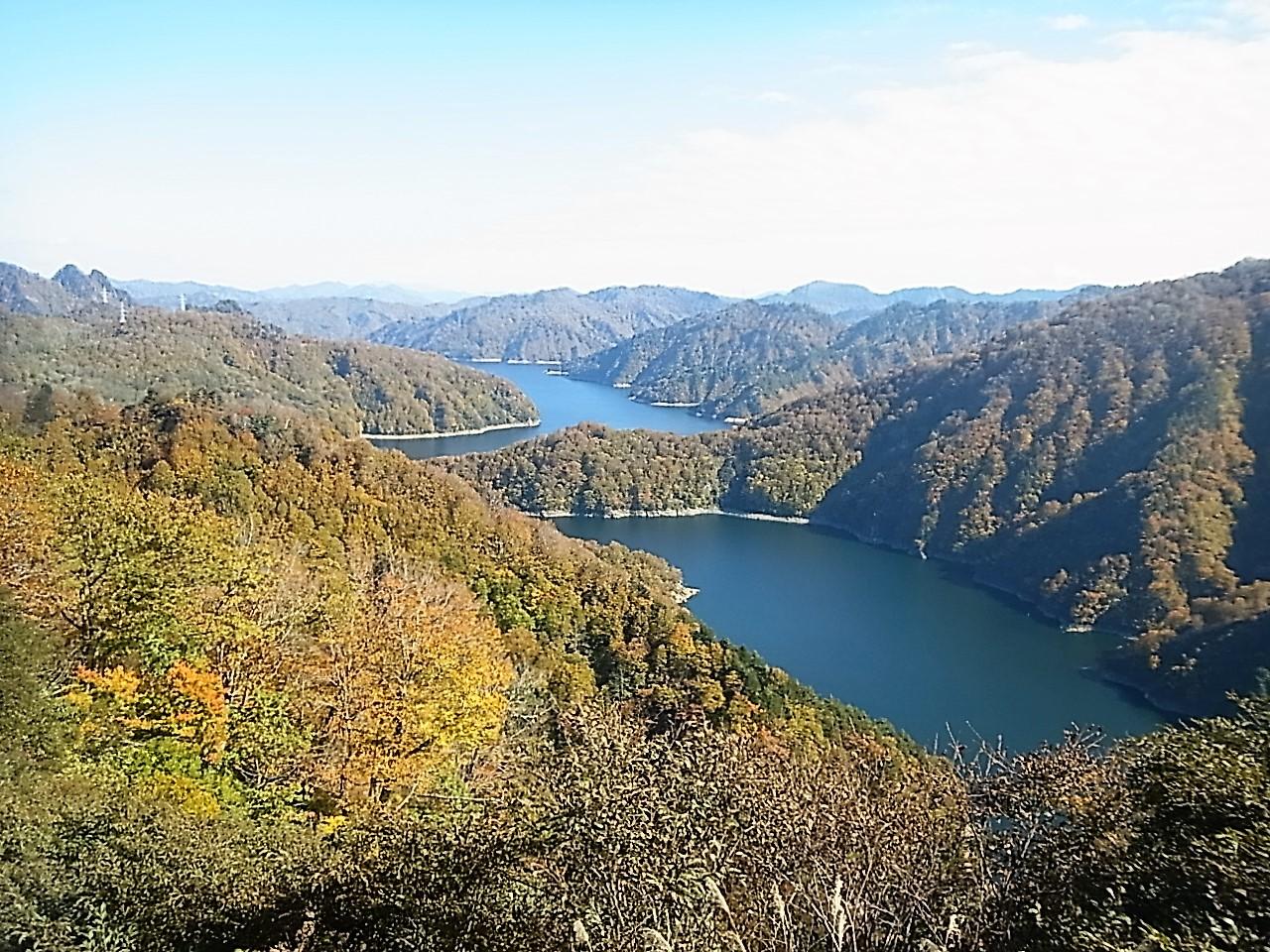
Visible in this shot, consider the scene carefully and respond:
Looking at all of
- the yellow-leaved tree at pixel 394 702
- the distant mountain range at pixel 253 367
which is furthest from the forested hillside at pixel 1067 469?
the yellow-leaved tree at pixel 394 702

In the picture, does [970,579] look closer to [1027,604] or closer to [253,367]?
[1027,604]

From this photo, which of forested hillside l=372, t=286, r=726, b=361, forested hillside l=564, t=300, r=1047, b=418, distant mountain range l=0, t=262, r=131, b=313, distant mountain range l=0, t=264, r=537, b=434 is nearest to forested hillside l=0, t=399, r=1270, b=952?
distant mountain range l=0, t=264, r=537, b=434

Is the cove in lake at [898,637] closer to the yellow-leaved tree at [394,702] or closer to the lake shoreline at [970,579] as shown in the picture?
the lake shoreline at [970,579]

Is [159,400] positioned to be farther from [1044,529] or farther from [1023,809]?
[1044,529]

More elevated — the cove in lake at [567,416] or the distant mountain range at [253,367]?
the distant mountain range at [253,367]

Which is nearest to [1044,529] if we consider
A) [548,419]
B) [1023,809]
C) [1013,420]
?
[1013,420]

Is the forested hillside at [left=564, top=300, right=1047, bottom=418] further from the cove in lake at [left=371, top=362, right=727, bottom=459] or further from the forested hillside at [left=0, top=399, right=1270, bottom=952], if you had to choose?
the forested hillside at [left=0, top=399, right=1270, bottom=952]
